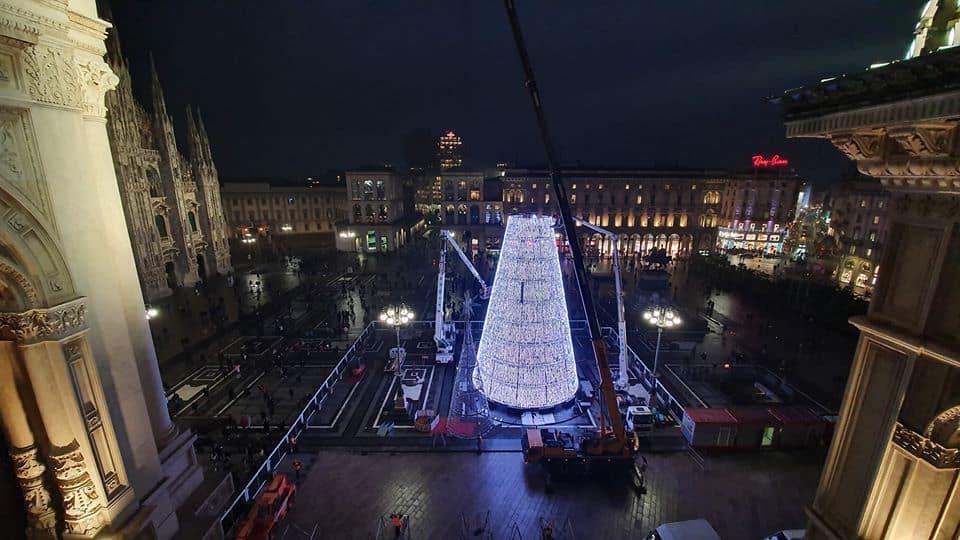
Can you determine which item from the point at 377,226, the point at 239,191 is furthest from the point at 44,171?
the point at 239,191

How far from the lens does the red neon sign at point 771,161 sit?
4888 cm

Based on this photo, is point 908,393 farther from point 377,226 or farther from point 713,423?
point 377,226

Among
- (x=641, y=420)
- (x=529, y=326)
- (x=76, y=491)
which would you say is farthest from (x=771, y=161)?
(x=76, y=491)

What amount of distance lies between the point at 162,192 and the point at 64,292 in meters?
38.2

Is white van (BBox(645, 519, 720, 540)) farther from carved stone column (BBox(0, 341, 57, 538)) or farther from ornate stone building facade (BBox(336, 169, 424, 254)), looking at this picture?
ornate stone building facade (BBox(336, 169, 424, 254))

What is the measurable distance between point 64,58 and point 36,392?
11.3ft

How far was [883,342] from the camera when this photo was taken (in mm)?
4594

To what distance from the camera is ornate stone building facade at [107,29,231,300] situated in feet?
92.8

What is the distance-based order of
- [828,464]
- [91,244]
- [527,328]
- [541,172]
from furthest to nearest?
[541,172]
[527,328]
[828,464]
[91,244]

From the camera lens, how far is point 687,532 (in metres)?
9.52

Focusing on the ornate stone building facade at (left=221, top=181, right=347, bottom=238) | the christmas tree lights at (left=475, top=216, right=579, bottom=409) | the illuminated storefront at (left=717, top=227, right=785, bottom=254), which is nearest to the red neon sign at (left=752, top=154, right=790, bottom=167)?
the illuminated storefront at (left=717, top=227, right=785, bottom=254)

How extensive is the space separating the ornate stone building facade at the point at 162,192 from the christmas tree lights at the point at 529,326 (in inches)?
1190

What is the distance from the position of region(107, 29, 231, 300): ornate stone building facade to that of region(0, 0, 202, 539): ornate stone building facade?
103 feet

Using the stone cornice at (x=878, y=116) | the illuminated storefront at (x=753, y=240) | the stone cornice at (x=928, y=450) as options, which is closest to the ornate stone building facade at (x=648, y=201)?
the illuminated storefront at (x=753, y=240)
